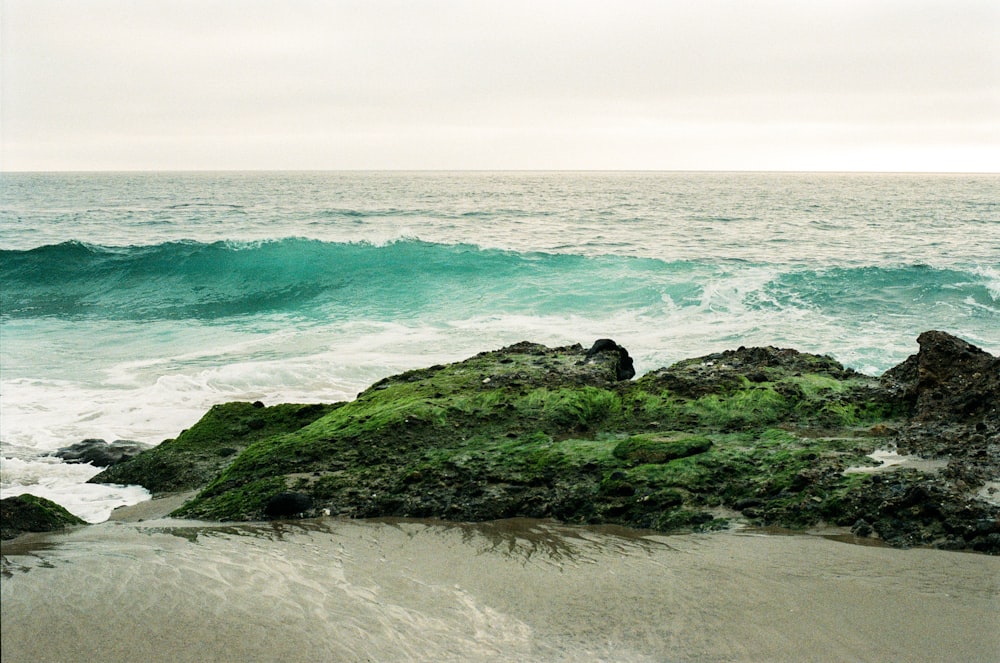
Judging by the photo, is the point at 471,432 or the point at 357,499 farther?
the point at 471,432

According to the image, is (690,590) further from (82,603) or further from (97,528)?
(97,528)

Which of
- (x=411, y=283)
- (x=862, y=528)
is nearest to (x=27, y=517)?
(x=862, y=528)

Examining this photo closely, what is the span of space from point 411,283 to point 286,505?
18.5m

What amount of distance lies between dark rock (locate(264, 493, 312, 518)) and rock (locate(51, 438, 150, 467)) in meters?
2.96

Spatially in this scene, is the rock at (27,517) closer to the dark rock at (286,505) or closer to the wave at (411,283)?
the dark rock at (286,505)

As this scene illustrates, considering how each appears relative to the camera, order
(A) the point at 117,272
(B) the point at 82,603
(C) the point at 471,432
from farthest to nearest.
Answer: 1. (A) the point at 117,272
2. (C) the point at 471,432
3. (B) the point at 82,603

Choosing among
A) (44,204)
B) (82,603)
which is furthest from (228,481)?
(44,204)

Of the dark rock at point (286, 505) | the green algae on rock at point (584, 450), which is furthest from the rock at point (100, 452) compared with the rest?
the dark rock at point (286, 505)

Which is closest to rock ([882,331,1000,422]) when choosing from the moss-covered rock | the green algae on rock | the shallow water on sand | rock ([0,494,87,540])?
the green algae on rock

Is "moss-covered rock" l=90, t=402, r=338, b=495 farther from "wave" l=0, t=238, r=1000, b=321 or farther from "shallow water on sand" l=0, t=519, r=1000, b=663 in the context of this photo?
"wave" l=0, t=238, r=1000, b=321

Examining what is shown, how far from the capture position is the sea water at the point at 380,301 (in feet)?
35.1

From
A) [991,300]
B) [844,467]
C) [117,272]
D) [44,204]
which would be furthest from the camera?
[44,204]

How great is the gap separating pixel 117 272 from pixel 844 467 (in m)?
24.8

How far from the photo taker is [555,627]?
3424mm
